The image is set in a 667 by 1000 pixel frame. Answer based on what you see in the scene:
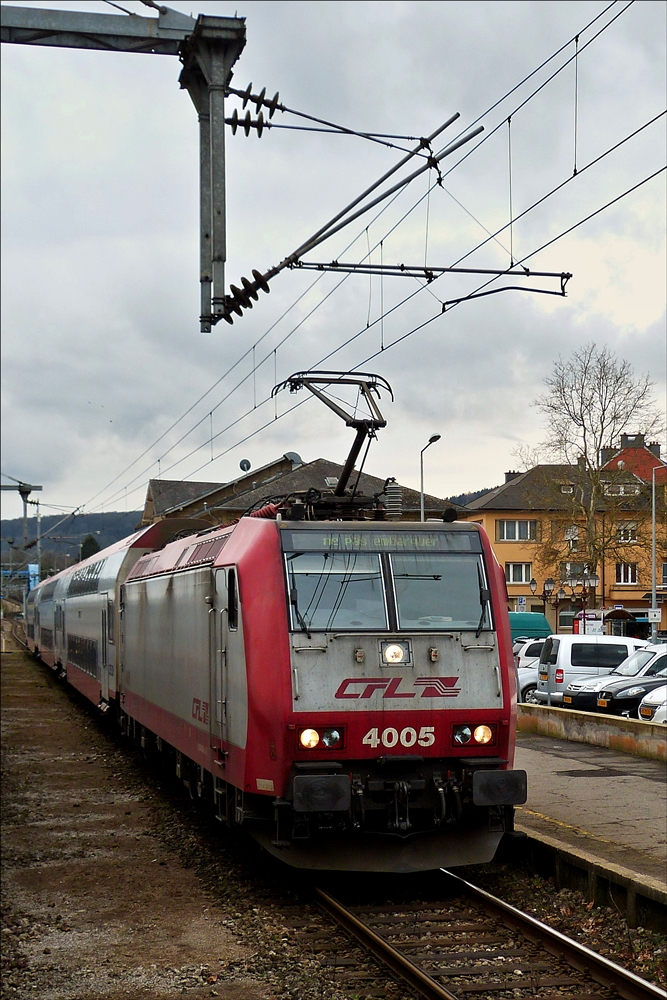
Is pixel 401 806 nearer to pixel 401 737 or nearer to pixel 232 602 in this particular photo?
pixel 401 737

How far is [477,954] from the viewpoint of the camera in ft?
23.9

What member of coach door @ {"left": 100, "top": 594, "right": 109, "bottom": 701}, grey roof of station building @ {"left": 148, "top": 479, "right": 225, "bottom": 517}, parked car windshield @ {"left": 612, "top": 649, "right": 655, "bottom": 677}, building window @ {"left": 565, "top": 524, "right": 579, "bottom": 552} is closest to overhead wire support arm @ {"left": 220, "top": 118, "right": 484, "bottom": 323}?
coach door @ {"left": 100, "top": 594, "right": 109, "bottom": 701}

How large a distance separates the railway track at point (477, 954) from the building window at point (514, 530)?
2311 inches

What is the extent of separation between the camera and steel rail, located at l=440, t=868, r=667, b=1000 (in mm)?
6434

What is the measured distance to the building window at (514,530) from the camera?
66812 millimetres

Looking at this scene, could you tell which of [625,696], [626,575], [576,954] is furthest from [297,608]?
[626,575]

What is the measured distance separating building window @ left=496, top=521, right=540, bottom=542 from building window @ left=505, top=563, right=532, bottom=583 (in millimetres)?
1600

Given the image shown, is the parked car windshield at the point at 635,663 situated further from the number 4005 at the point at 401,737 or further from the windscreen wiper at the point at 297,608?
the windscreen wiper at the point at 297,608

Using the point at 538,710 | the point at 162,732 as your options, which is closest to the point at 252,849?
the point at 162,732

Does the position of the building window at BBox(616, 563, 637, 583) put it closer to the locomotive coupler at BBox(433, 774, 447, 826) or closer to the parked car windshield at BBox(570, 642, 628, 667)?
the parked car windshield at BBox(570, 642, 628, 667)

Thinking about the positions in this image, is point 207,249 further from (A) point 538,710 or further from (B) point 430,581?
(A) point 538,710

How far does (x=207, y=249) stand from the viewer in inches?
338

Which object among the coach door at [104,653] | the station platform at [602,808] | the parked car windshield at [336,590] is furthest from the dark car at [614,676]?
the parked car windshield at [336,590]

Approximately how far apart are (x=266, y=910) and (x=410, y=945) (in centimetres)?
142
